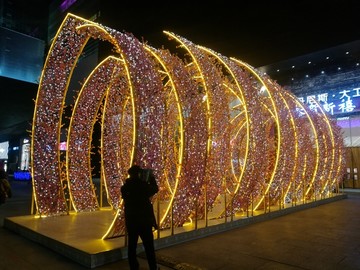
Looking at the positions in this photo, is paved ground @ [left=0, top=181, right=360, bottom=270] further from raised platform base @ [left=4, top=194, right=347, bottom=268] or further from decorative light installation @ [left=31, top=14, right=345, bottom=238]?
decorative light installation @ [left=31, top=14, right=345, bottom=238]

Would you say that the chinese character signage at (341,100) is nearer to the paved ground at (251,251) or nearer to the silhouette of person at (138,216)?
the paved ground at (251,251)

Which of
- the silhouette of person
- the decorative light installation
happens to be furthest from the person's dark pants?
the decorative light installation

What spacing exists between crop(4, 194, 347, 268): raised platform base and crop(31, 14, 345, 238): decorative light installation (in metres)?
0.29

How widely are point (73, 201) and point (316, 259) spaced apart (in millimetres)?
5541

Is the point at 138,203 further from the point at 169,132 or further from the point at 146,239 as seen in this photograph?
the point at 169,132

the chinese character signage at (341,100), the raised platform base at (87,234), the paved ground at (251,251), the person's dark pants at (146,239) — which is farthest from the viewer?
the chinese character signage at (341,100)

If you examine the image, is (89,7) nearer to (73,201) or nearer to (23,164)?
(23,164)

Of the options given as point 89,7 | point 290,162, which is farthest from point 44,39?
point 290,162

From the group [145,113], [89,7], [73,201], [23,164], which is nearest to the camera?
[145,113]

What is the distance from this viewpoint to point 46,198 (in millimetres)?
7059

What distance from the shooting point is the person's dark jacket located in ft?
12.3

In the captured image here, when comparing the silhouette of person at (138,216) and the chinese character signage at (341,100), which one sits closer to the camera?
the silhouette of person at (138,216)

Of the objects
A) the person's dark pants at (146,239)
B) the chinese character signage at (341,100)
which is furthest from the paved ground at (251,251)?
the chinese character signage at (341,100)

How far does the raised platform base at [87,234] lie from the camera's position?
4395 millimetres
